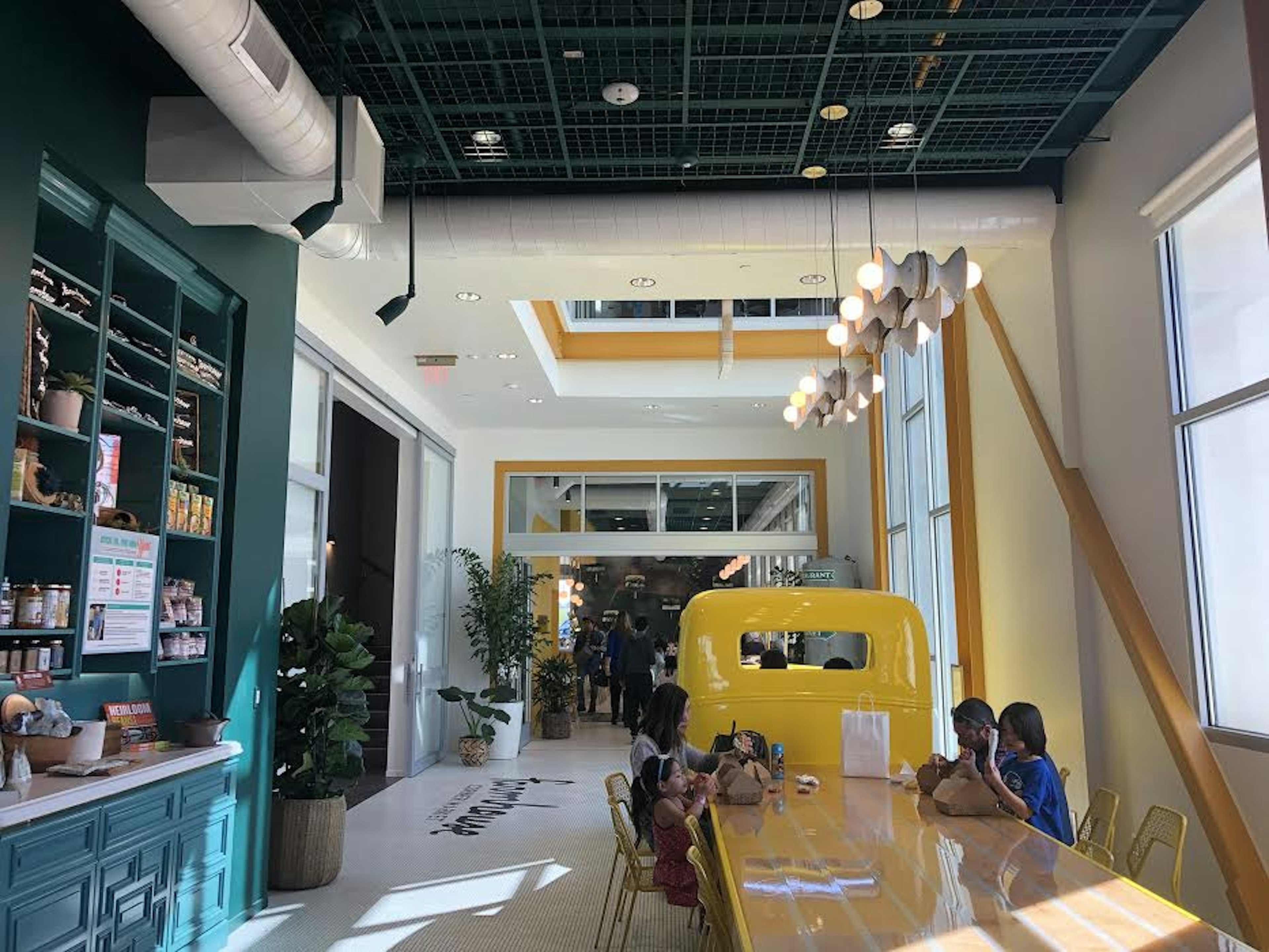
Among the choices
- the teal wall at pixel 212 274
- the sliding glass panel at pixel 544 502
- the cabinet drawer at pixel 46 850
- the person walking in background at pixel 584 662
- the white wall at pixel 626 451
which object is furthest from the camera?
the person walking in background at pixel 584 662

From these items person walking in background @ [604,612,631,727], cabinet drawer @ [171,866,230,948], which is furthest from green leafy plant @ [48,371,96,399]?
person walking in background @ [604,612,631,727]

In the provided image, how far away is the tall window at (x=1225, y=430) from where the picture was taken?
4.17 metres

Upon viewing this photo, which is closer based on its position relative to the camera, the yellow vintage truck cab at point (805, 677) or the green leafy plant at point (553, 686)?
the yellow vintage truck cab at point (805, 677)

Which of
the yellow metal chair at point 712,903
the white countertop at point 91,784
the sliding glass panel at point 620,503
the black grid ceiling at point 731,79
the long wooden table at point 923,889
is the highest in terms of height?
the black grid ceiling at point 731,79

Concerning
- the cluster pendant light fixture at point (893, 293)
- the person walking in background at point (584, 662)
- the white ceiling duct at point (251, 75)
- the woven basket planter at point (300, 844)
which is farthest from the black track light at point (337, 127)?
the person walking in background at point (584, 662)

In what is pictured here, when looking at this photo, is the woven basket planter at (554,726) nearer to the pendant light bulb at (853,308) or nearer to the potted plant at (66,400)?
the pendant light bulb at (853,308)

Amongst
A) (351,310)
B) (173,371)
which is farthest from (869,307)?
(351,310)

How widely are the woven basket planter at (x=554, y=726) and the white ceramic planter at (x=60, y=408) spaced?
9879 millimetres

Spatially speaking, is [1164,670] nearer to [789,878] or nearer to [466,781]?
[789,878]

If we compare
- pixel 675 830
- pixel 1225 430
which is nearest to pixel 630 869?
pixel 675 830

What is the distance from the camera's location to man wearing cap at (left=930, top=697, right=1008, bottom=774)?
13.8 feet

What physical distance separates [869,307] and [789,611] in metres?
1.65

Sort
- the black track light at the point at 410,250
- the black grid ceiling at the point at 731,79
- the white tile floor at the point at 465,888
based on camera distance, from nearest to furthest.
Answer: the black grid ceiling at the point at 731,79
the black track light at the point at 410,250
the white tile floor at the point at 465,888

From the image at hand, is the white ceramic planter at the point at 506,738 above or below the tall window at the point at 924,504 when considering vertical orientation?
below
